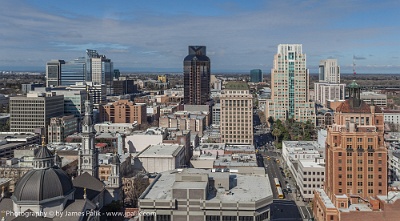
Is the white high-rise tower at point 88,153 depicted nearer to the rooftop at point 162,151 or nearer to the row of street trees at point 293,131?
the rooftop at point 162,151

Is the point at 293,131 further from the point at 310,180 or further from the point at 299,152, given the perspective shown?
the point at 310,180

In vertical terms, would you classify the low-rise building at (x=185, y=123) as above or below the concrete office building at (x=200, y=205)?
above

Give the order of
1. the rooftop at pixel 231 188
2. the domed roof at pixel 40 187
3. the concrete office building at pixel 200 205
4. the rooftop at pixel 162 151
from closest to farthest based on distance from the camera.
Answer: the domed roof at pixel 40 187, the concrete office building at pixel 200 205, the rooftop at pixel 231 188, the rooftop at pixel 162 151

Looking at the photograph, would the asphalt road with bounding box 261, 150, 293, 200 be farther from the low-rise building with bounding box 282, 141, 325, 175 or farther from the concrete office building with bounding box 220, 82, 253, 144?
the concrete office building with bounding box 220, 82, 253, 144

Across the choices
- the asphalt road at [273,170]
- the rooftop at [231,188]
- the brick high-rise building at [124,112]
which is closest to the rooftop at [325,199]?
the rooftop at [231,188]

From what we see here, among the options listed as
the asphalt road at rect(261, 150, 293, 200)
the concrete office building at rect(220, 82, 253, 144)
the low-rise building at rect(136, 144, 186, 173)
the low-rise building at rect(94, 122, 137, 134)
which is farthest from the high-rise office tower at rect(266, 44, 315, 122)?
the low-rise building at rect(136, 144, 186, 173)

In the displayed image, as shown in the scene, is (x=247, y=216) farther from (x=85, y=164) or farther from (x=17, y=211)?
(x=85, y=164)

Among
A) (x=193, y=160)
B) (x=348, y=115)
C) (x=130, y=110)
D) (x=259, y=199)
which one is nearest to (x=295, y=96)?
(x=130, y=110)

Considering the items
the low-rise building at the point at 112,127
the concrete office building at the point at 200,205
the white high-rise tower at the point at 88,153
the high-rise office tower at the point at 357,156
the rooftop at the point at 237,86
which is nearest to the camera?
the concrete office building at the point at 200,205
